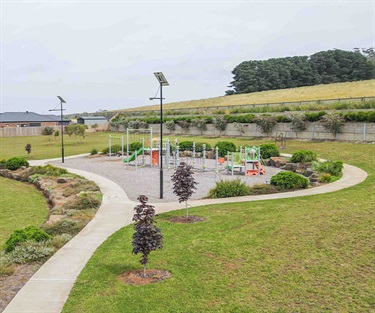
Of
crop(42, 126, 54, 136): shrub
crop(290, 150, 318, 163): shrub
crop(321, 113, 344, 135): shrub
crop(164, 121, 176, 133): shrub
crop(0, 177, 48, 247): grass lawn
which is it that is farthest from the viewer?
crop(42, 126, 54, 136): shrub

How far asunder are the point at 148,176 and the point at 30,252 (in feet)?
46.8

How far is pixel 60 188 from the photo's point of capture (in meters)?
19.3

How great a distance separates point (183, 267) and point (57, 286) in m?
2.52

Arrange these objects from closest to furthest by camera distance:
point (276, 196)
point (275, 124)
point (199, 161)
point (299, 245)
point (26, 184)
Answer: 1. point (299, 245)
2. point (276, 196)
3. point (26, 184)
4. point (199, 161)
5. point (275, 124)

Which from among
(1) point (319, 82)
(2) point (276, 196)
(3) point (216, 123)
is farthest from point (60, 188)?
(1) point (319, 82)

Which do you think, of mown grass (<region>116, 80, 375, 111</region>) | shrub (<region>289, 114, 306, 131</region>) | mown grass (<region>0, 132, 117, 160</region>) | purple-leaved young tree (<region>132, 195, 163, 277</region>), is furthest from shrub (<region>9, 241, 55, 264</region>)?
mown grass (<region>116, 80, 375, 111</region>)

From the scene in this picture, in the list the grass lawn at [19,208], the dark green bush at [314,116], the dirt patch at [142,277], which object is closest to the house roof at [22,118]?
the dark green bush at [314,116]

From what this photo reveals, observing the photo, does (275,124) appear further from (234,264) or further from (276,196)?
(234,264)

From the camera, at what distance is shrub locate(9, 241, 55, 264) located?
9133 mm

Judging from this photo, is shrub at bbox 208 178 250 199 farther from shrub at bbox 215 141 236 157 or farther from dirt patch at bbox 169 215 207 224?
shrub at bbox 215 141 236 157

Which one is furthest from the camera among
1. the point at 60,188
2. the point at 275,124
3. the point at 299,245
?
the point at 275,124

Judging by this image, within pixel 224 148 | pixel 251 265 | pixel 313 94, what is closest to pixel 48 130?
pixel 224 148

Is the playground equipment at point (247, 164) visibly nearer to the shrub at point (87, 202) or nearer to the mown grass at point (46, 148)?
the shrub at point (87, 202)

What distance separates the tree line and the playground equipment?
80.9 m
